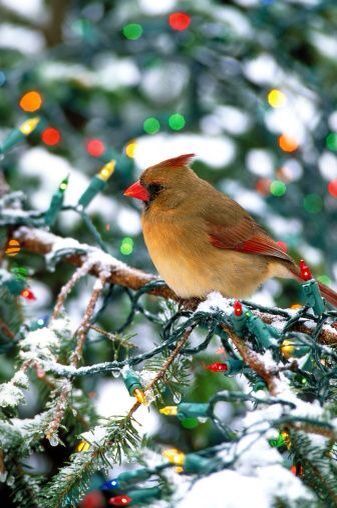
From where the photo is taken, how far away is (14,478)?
5.94 ft

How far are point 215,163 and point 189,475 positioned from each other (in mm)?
2614

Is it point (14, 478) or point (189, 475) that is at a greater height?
point (189, 475)

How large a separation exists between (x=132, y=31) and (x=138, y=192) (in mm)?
1506

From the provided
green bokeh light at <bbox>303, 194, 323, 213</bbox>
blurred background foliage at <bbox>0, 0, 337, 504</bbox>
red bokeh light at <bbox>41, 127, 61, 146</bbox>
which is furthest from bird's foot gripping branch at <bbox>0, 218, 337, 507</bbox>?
green bokeh light at <bbox>303, 194, 323, 213</bbox>

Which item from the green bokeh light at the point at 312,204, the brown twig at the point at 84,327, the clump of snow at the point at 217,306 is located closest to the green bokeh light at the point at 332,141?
the green bokeh light at the point at 312,204

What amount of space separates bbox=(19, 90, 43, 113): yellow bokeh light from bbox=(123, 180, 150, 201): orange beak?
1.08m

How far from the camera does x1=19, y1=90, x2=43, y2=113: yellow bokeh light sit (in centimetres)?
362

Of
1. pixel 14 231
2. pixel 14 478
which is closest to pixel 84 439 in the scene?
pixel 14 478

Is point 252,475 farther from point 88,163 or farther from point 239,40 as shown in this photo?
point 239,40

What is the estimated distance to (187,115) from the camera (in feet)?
13.3

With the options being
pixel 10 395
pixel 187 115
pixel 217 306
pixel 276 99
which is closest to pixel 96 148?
pixel 187 115

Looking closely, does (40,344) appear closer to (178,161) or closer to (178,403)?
(178,403)

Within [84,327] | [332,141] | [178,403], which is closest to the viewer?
[178,403]

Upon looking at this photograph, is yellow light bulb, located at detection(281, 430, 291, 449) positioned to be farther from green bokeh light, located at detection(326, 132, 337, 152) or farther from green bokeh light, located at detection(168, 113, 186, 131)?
green bokeh light, located at detection(326, 132, 337, 152)
